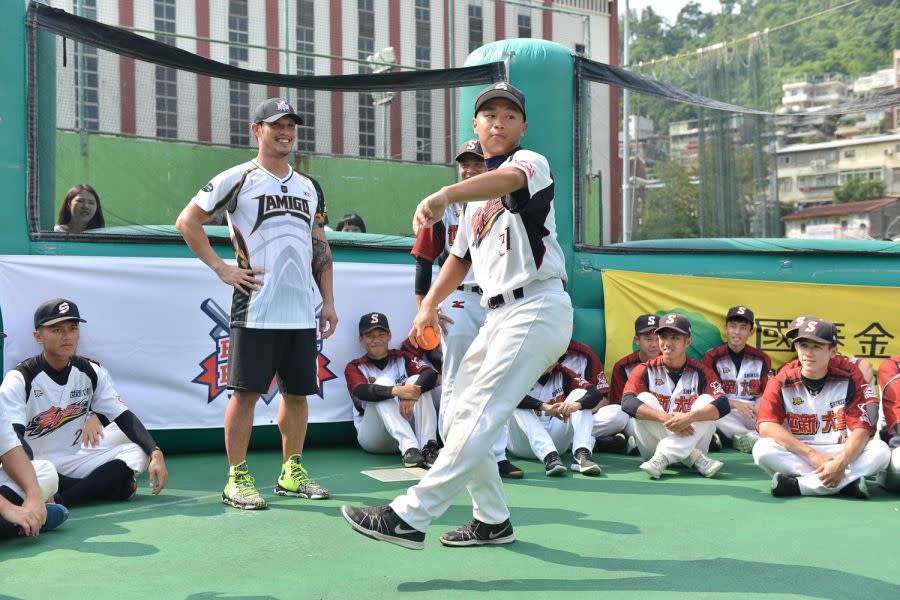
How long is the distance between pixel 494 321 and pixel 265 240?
1558mm

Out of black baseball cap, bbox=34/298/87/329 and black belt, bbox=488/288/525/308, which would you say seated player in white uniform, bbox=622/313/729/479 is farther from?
black baseball cap, bbox=34/298/87/329

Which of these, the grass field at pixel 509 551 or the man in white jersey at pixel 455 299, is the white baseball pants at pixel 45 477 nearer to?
the grass field at pixel 509 551

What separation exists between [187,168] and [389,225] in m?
1.63

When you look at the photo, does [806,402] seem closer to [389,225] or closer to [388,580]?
[388,580]

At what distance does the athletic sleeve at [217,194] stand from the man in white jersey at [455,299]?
1.16 metres

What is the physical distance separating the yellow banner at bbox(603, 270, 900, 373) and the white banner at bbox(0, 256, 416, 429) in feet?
8.87

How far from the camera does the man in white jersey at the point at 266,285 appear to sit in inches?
175

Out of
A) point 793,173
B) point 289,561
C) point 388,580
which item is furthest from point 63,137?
point 793,173

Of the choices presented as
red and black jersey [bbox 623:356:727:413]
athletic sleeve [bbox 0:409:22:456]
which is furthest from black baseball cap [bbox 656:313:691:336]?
athletic sleeve [bbox 0:409:22:456]

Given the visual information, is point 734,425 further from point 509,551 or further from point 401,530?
point 401,530

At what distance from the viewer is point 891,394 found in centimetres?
505

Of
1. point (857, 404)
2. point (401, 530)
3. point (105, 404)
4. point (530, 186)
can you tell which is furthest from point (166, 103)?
point (857, 404)

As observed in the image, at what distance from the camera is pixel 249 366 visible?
445 cm

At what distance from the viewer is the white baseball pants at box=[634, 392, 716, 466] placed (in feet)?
17.6
